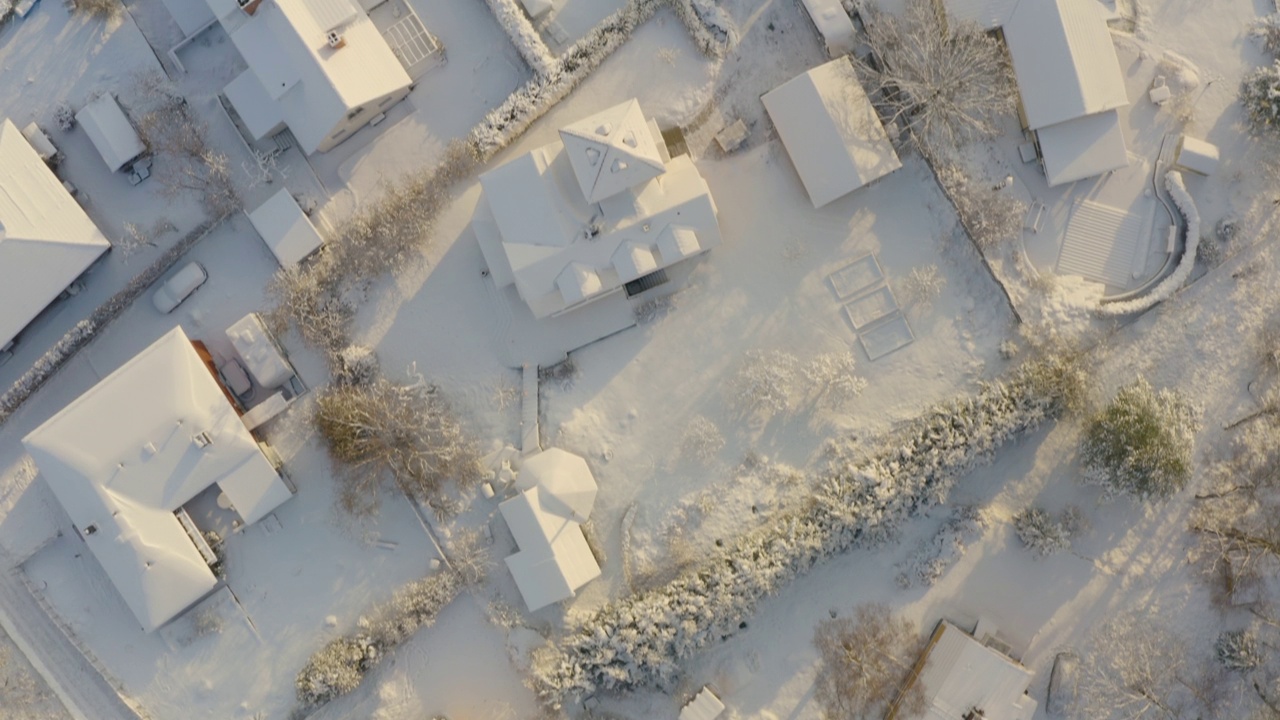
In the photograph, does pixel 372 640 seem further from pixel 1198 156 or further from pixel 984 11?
pixel 1198 156

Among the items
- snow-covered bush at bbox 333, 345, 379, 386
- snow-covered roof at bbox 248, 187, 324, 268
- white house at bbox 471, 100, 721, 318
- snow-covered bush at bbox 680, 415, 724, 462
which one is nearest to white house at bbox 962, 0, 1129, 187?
white house at bbox 471, 100, 721, 318

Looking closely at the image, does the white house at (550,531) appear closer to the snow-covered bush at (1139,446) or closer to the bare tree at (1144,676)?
the snow-covered bush at (1139,446)

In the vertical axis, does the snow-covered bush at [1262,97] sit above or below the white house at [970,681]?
above

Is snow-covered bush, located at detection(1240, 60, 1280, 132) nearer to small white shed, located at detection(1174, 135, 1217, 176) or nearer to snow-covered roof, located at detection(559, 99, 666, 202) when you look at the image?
small white shed, located at detection(1174, 135, 1217, 176)

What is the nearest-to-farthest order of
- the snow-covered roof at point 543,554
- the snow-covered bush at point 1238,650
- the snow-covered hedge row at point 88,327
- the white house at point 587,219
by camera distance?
1. the white house at point 587,219
2. the snow-covered roof at point 543,554
3. the snow-covered bush at point 1238,650
4. the snow-covered hedge row at point 88,327

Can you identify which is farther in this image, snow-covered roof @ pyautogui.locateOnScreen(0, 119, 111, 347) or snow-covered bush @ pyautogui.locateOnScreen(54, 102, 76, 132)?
snow-covered bush @ pyautogui.locateOnScreen(54, 102, 76, 132)

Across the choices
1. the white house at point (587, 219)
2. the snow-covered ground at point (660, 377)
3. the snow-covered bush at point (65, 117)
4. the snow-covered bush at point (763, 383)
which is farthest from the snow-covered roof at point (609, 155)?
the snow-covered bush at point (65, 117)
